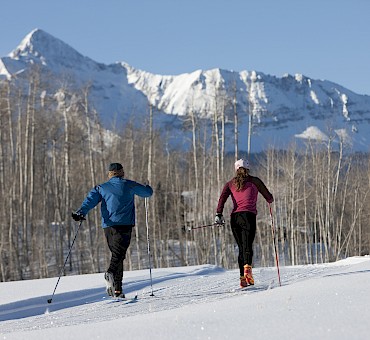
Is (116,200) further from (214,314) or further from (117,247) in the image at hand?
(214,314)

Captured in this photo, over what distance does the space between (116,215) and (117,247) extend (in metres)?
0.41

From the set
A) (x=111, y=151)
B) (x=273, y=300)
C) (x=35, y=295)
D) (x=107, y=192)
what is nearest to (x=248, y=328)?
(x=273, y=300)

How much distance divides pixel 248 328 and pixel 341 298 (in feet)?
3.24

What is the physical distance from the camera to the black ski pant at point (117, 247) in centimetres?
711

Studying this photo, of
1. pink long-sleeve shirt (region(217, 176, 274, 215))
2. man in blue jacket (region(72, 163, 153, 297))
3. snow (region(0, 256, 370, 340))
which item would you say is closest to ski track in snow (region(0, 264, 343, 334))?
snow (region(0, 256, 370, 340))

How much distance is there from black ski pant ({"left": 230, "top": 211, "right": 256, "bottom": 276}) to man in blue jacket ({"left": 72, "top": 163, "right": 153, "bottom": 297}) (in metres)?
1.21

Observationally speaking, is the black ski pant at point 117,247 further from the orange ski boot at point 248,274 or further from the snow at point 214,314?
the orange ski boot at point 248,274

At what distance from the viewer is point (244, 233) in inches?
280

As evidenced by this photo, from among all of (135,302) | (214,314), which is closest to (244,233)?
(135,302)

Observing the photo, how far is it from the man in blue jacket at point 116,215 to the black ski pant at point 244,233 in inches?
47.5

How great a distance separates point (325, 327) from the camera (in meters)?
3.03

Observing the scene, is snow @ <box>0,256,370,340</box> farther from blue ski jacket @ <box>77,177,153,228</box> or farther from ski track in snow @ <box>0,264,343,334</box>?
blue ski jacket @ <box>77,177,153,228</box>

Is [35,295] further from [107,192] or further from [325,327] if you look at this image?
[325,327]

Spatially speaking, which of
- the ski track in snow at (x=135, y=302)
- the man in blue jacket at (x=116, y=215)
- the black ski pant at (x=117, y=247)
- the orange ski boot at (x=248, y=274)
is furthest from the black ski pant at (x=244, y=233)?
the black ski pant at (x=117, y=247)
